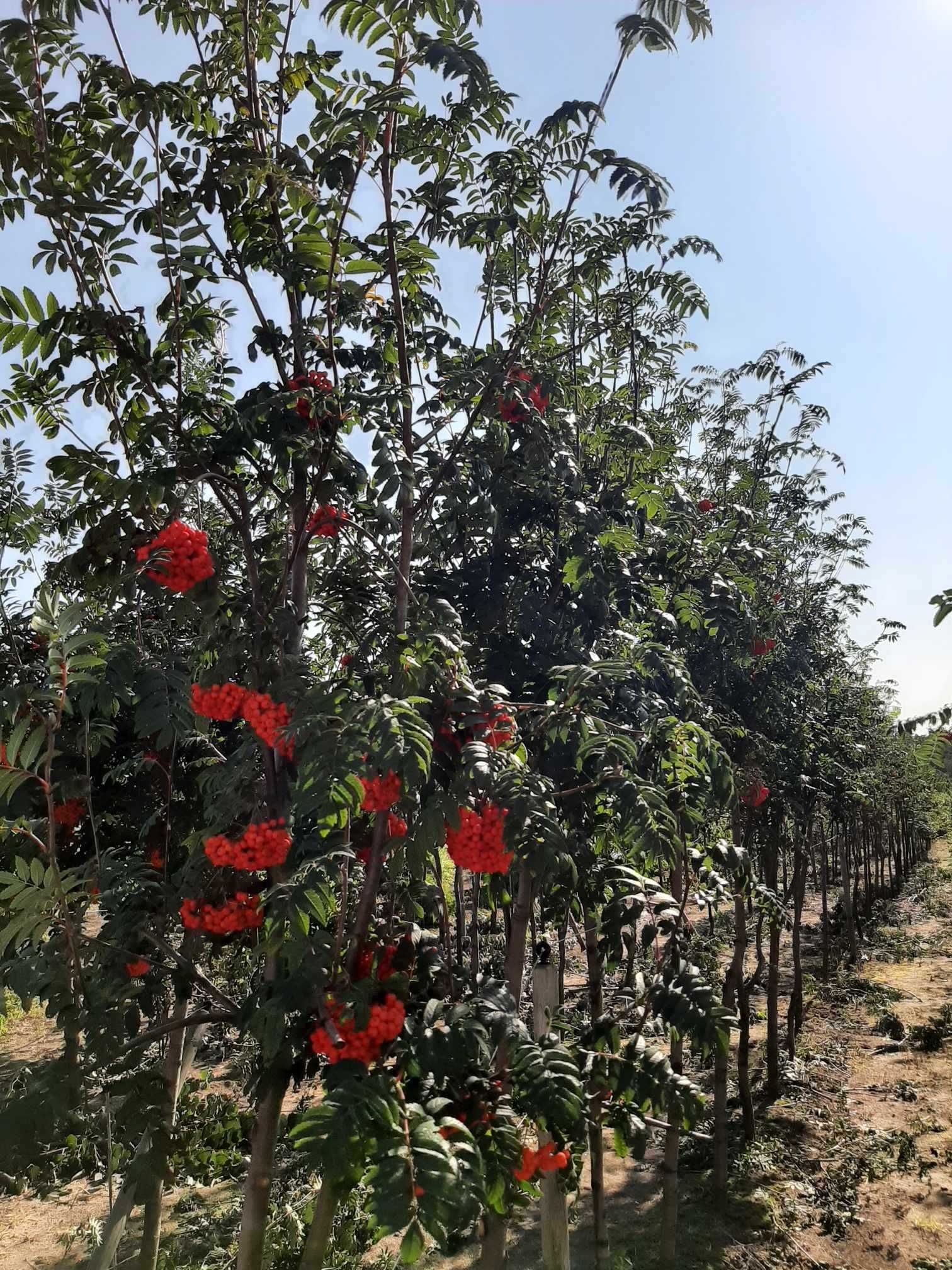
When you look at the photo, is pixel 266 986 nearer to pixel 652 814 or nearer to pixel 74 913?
pixel 74 913

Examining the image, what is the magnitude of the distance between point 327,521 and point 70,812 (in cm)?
228

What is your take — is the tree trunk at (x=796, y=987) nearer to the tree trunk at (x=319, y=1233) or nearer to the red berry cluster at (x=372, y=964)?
the tree trunk at (x=319, y=1233)

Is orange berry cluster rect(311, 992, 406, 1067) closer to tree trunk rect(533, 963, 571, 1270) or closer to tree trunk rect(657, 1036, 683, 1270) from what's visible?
tree trunk rect(533, 963, 571, 1270)

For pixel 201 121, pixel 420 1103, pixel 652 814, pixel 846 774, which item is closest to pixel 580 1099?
pixel 420 1103

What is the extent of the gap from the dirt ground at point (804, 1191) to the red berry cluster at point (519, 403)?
164 inches

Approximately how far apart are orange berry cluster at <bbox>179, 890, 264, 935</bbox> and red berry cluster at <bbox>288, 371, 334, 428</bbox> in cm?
166

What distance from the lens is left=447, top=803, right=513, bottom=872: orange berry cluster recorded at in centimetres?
255

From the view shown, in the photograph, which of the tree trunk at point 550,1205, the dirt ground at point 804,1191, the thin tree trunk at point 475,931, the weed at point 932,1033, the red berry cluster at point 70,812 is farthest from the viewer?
the weed at point 932,1033

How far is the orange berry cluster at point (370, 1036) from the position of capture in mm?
2340

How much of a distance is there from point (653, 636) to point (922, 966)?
12.5 metres

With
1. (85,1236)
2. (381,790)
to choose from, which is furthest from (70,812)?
(85,1236)

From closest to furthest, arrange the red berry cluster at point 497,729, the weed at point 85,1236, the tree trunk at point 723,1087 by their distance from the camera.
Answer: the red berry cluster at point 497,729 → the weed at point 85,1236 → the tree trunk at point 723,1087

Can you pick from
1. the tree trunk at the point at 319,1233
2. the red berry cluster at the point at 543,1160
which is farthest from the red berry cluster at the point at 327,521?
the tree trunk at the point at 319,1233

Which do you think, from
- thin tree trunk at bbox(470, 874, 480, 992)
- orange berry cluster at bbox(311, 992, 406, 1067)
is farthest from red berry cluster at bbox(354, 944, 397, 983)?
thin tree trunk at bbox(470, 874, 480, 992)
